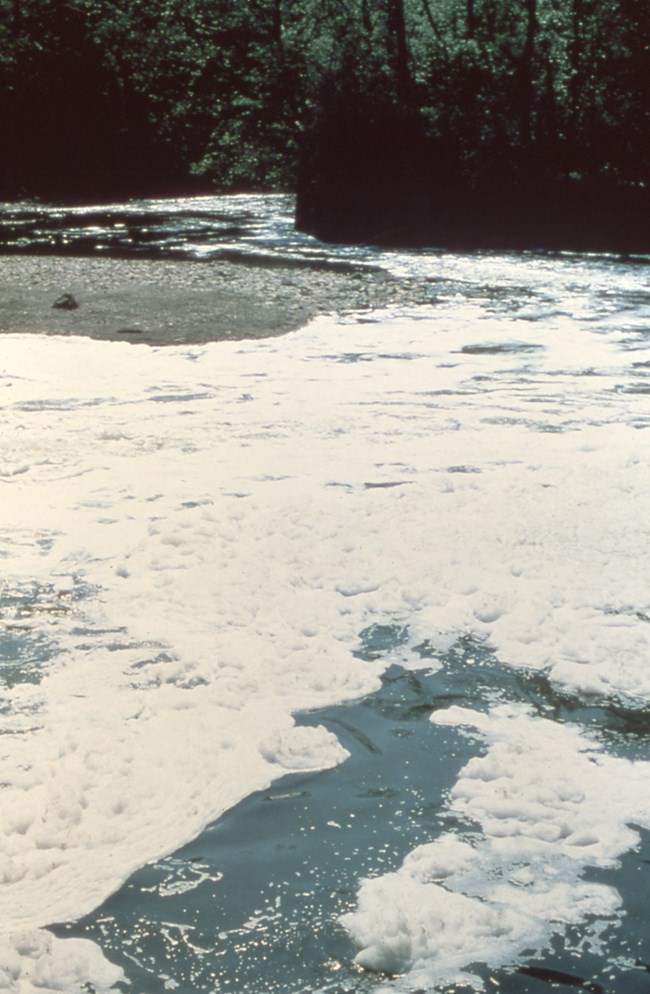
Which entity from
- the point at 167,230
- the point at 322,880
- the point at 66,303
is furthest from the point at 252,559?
the point at 167,230

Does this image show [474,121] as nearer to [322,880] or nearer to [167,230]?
[167,230]

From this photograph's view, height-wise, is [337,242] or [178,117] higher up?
[178,117]

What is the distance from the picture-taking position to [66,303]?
11.8m

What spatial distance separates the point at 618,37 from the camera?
20.7 meters

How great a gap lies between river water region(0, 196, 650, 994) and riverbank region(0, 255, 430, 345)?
99.3 inches

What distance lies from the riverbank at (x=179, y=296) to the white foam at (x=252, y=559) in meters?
1.59

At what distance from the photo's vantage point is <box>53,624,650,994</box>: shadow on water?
8.86 ft

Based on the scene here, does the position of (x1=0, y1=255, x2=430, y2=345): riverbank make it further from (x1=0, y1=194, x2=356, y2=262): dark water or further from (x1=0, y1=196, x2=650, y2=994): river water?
(x1=0, y1=196, x2=650, y2=994): river water

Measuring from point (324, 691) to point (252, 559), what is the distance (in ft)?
3.93

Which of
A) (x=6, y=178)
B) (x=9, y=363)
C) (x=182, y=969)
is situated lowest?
(x=182, y=969)

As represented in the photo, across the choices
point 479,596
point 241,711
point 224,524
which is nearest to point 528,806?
point 241,711

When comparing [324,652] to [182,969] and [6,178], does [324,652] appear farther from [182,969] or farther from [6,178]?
[6,178]

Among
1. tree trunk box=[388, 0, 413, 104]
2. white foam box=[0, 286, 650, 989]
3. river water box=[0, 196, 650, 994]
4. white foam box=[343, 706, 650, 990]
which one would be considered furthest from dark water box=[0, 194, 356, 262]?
white foam box=[343, 706, 650, 990]

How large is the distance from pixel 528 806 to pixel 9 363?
694 cm
